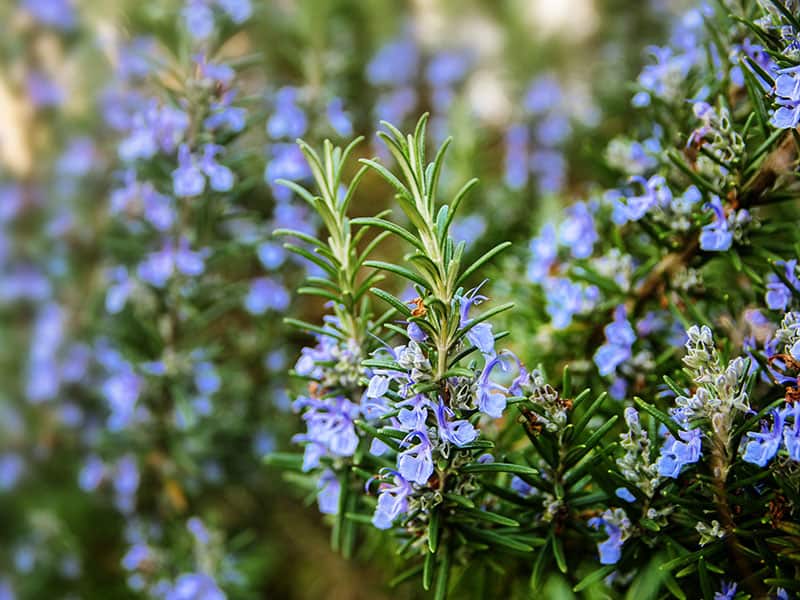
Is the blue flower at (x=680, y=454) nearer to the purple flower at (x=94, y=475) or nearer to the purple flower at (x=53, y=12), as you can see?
the purple flower at (x=94, y=475)

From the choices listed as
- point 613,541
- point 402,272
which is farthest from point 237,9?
point 613,541

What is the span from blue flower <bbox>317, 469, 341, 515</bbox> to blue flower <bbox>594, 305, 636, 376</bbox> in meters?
0.34

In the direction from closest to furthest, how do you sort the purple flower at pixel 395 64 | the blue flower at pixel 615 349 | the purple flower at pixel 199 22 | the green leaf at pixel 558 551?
the green leaf at pixel 558 551 → the blue flower at pixel 615 349 → the purple flower at pixel 199 22 → the purple flower at pixel 395 64

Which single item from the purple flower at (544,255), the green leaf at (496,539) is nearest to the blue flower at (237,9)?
the purple flower at (544,255)

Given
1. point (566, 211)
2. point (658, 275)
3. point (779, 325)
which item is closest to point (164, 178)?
point (566, 211)

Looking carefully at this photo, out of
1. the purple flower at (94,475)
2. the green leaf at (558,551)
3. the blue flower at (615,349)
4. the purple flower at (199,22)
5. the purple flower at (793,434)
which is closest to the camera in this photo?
the purple flower at (793,434)

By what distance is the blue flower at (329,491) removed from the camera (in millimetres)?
712

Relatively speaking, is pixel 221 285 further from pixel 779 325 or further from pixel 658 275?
pixel 779 325

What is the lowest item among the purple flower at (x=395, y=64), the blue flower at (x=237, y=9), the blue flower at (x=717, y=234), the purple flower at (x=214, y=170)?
the blue flower at (x=717, y=234)

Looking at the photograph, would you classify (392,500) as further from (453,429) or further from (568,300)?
(568,300)

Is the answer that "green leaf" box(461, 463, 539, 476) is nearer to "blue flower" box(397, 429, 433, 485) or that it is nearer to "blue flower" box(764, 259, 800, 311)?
"blue flower" box(397, 429, 433, 485)

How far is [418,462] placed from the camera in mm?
553

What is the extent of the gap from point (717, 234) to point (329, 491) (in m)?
0.51

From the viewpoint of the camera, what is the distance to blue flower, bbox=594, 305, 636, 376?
745 mm
